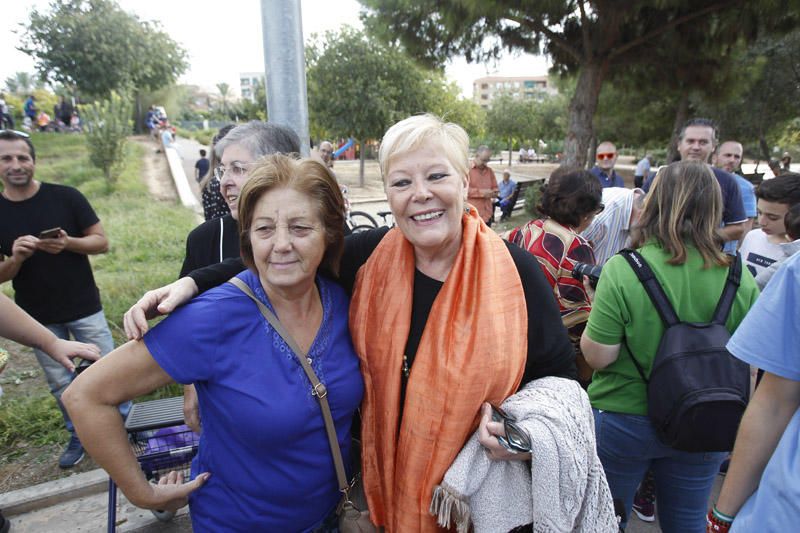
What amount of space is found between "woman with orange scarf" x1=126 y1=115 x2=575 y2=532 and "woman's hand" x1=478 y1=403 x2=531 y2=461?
0.7 inches

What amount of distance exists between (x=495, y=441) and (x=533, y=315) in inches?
17.6

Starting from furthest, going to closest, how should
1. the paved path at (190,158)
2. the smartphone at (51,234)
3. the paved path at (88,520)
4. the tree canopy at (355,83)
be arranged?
the tree canopy at (355,83)
the paved path at (190,158)
the smartphone at (51,234)
the paved path at (88,520)

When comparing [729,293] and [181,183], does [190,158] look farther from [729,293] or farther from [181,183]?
[729,293]

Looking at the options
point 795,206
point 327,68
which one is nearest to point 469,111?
point 327,68

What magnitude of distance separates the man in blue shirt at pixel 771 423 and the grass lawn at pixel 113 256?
3674 millimetres

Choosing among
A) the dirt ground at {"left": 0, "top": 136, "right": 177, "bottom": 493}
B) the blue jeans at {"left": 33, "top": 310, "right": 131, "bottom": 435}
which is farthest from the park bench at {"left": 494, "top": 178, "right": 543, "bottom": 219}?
the dirt ground at {"left": 0, "top": 136, "right": 177, "bottom": 493}

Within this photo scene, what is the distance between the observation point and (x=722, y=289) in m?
1.79

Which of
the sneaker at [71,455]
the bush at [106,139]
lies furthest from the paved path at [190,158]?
the sneaker at [71,455]

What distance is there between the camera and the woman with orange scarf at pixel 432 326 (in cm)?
147

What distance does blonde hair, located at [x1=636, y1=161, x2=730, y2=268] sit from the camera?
6.02 feet

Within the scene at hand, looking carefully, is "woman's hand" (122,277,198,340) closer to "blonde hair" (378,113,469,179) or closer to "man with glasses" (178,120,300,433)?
"man with glasses" (178,120,300,433)

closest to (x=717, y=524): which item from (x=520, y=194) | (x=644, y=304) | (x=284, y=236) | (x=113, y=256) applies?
(x=644, y=304)

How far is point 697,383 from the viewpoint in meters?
1.67

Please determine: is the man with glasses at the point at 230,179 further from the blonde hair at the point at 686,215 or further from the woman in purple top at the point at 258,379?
the blonde hair at the point at 686,215
